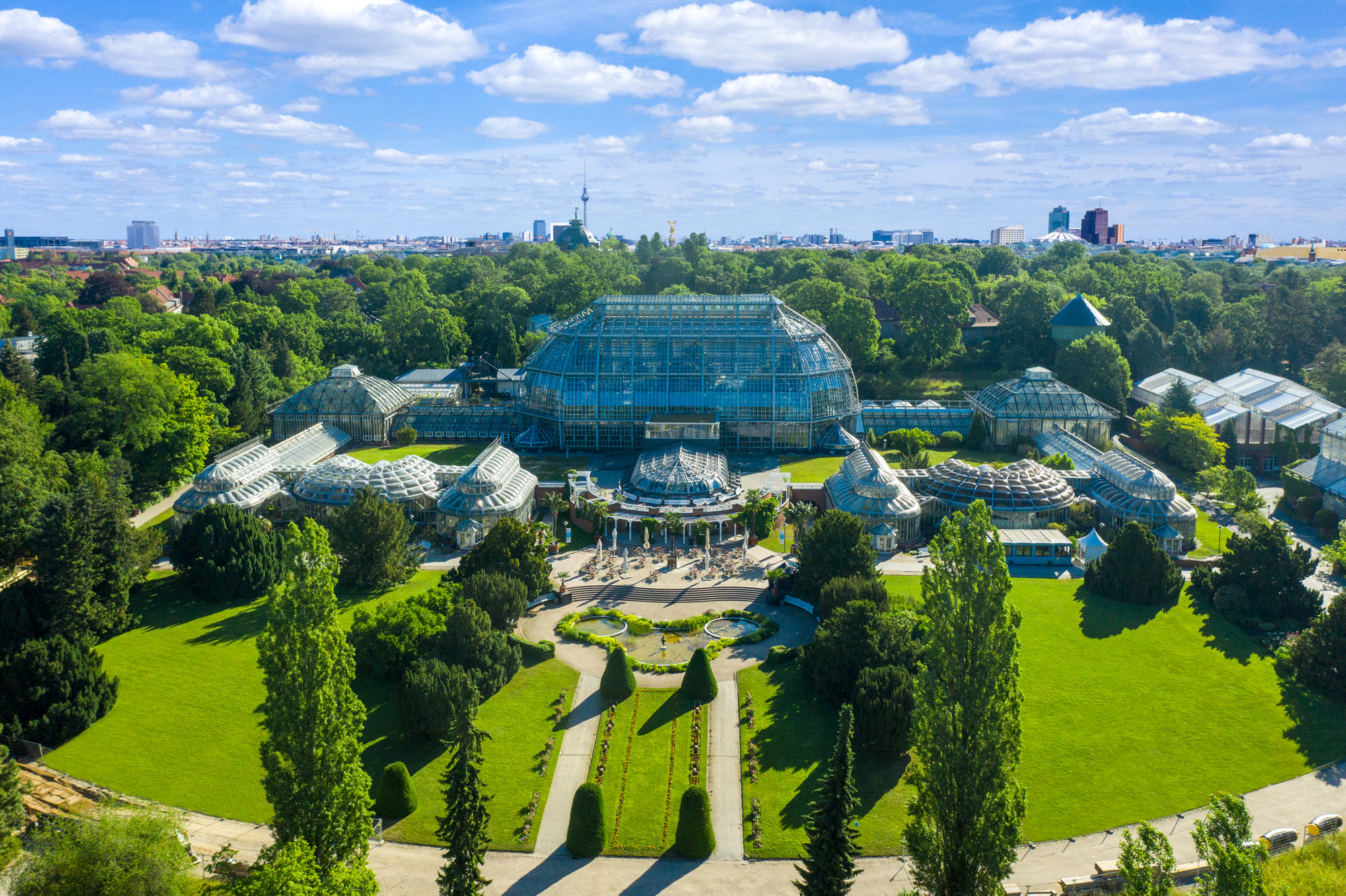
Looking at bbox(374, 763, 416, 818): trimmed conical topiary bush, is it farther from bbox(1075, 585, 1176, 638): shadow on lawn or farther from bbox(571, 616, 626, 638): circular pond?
bbox(1075, 585, 1176, 638): shadow on lawn

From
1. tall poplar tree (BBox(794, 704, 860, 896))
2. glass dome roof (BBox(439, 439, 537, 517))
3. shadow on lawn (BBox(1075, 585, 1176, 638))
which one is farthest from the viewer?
glass dome roof (BBox(439, 439, 537, 517))

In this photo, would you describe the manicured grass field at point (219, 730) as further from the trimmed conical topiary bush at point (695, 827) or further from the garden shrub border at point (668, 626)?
the trimmed conical topiary bush at point (695, 827)

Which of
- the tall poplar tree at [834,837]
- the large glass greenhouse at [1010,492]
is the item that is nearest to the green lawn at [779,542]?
the large glass greenhouse at [1010,492]

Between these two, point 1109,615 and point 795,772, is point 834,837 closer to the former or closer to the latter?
point 795,772

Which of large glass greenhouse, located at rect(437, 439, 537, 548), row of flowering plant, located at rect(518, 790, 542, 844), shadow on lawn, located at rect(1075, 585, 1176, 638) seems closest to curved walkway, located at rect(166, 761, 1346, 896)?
row of flowering plant, located at rect(518, 790, 542, 844)

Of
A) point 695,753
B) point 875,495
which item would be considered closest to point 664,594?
point 695,753

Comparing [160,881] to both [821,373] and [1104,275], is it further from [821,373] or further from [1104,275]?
[1104,275]
